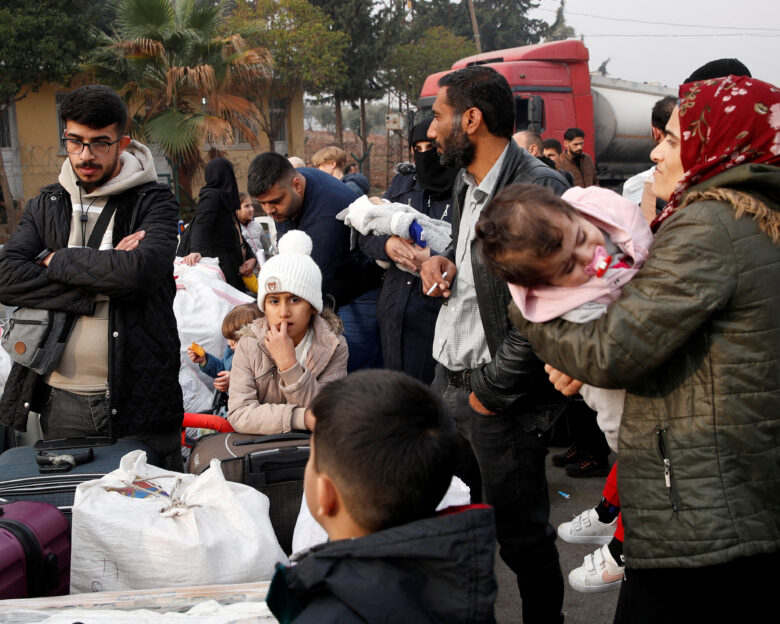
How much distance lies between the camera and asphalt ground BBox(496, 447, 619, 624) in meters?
3.30

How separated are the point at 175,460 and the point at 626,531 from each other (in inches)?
86.5

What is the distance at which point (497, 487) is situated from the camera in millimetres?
2785

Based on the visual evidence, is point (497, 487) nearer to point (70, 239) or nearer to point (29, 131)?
point (70, 239)

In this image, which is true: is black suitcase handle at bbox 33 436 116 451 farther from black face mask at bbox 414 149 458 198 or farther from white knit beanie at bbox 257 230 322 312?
black face mask at bbox 414 149 458 198

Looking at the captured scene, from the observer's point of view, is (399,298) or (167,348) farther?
(399,298)

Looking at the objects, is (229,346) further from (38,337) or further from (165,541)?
(165,541)

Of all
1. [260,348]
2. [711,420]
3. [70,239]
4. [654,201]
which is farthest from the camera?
[654,201]

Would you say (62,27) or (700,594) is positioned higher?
(62,27)

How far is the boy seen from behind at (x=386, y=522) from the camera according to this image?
1.38 m

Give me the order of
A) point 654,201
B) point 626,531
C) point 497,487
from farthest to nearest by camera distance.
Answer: point 654,201
point 497,487
point 626,531

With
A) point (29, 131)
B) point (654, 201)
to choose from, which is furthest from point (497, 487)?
point (29, 131)

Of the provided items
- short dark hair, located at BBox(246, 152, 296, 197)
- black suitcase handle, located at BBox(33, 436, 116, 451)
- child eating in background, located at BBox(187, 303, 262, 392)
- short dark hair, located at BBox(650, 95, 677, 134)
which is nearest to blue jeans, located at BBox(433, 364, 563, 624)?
black suitcase handle, located at BBox(33, 436, 116, 451)

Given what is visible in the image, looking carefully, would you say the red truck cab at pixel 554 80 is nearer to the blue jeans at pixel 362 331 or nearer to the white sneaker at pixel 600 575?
the blue jeans at pixel 362 331

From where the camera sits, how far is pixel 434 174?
3871 mm
